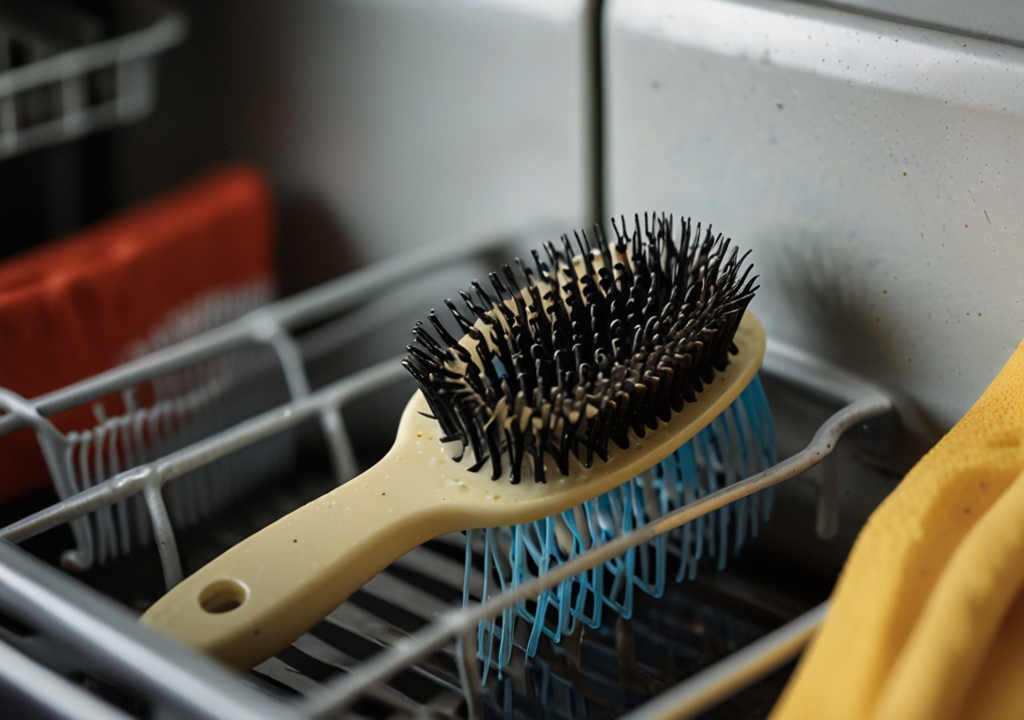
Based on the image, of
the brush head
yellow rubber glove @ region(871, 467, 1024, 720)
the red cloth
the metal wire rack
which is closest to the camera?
yellow rubber glove @ region(871, 467, 1024, 720)

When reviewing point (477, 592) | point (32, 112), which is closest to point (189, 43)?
point (32, 112)

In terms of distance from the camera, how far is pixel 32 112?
0.76m

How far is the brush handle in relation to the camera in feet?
1.20

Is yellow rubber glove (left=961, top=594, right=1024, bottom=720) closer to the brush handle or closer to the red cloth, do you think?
the brush handle

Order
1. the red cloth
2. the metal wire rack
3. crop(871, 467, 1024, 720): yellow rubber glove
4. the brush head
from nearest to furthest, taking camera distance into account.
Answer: crop(871, 467, 1024, 720): yellow rubber glove → the brush head → the red cloth → the metal wire rack

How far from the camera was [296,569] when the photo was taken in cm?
38

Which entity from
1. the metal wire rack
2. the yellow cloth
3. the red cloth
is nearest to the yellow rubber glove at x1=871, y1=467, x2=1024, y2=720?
the yellow cloth

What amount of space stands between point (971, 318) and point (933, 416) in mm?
53

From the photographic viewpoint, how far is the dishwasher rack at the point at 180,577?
31cm

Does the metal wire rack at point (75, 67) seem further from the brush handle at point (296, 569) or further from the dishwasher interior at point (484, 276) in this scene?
the brush handle at point (296, 569)

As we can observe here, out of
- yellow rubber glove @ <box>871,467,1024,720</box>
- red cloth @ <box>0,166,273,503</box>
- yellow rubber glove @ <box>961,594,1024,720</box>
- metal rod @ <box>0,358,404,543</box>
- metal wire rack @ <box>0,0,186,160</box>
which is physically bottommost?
yellow rubber glove @ <box>961,594,1024,720</box>

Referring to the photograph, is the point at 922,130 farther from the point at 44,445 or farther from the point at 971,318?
the point at 44,445

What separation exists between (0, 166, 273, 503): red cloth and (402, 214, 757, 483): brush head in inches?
10.4

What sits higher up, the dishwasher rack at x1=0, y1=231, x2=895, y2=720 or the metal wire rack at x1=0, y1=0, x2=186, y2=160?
the metal wire rack at x1=0, y1=0, x2=186, y2=160
